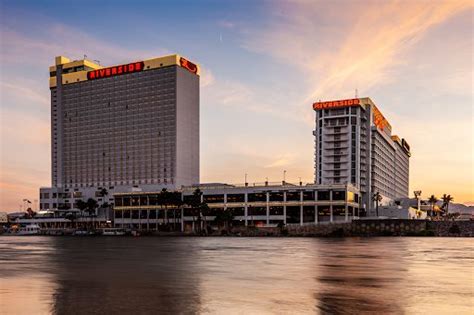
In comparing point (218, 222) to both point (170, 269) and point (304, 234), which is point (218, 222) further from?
point (170, 269)

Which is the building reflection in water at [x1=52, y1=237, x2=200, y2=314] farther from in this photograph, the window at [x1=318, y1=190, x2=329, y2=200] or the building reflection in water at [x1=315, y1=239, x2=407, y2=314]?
the window at [x1=318, y1=190, x2=329, y2=200]

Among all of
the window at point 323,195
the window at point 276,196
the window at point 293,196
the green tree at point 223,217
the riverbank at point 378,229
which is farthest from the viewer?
the window at point 276,196

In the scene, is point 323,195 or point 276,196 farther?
point 276,196

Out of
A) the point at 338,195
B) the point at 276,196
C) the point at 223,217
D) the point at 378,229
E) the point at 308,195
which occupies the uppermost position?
the point at 338,195

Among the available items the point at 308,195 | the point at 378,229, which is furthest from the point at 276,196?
the point at 378,229

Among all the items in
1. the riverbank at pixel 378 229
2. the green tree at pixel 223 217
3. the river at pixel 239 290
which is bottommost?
the riverbank at pixel 378 229

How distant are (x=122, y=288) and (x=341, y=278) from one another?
17677mm

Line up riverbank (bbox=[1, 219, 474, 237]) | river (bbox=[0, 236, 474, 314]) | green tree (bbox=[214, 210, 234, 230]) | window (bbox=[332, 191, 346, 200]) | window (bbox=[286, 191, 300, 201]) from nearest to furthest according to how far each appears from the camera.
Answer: river (bbox=[0, 236, 474, 314]), riverbank (bbox=[1, 219, 474, 237]), window (bbox=[332, 191, 346, 200]), green tree (bbox=[214, 210, 234, 230]), window (bbox=[286, 191, 300, 201])

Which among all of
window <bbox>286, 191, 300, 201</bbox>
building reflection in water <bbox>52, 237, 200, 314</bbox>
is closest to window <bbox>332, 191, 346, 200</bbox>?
window <bbox>286, 191, 300, 201</bbox>

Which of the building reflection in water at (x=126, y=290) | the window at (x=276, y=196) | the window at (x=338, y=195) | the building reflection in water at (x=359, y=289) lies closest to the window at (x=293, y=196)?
the window at (x=276, y=196)

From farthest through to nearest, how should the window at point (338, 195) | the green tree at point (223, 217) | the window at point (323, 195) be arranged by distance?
the green tree at point (223, 217)
the window at point (323, 195)
the window at point (338, 195)

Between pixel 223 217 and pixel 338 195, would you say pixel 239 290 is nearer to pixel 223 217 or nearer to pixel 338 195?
pixel 223 217

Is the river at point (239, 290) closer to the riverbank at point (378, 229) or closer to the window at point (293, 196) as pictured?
the riverbank at point (378, 229)

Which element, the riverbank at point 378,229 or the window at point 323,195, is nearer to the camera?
the riverbank at point 378,229
